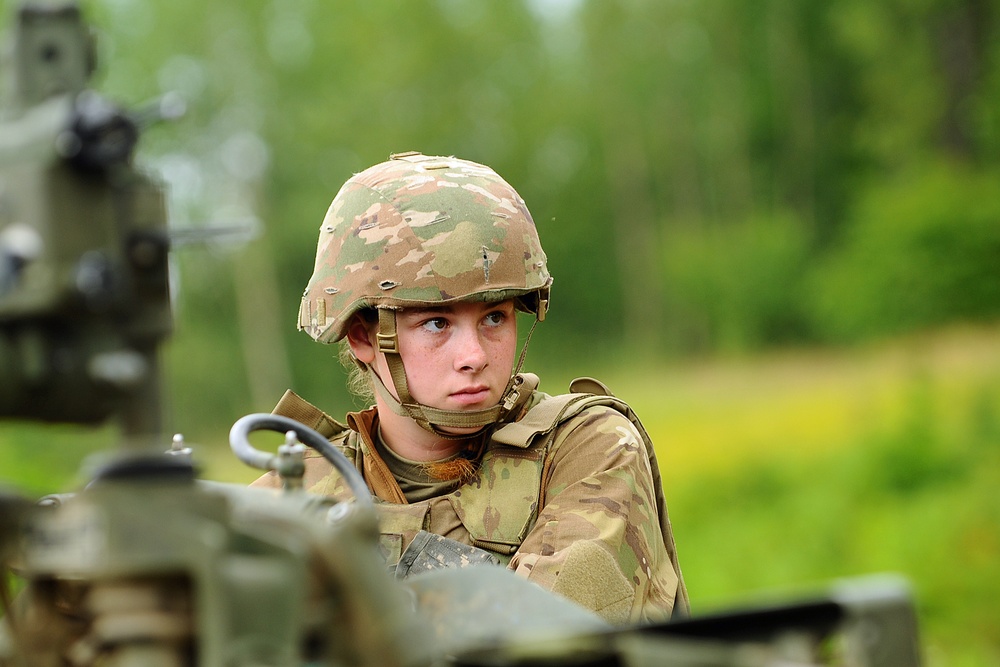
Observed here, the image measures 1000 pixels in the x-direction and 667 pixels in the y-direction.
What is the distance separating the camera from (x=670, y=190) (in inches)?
1148

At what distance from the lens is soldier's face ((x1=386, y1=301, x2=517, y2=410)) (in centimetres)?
390

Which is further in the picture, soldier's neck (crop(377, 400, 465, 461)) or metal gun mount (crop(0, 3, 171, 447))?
soldier's neck (crop(377, 400, 465, 461))

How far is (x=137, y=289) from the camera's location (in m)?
2.15

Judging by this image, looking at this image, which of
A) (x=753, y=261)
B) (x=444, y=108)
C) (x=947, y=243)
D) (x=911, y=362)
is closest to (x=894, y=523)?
(x=911, y=362)

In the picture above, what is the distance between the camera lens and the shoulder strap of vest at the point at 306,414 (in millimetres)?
4281

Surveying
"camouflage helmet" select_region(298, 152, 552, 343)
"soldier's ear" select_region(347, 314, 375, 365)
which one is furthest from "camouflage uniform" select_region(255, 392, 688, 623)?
"camouflage helmet" select_region(298, 152, 552, 343)

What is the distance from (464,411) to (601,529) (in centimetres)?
60

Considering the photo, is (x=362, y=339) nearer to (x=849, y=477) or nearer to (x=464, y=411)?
(x=464, y=411)

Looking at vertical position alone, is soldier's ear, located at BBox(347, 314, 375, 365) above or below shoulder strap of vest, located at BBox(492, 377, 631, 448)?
above

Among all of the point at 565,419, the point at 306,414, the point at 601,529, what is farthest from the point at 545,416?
the point at 306,414

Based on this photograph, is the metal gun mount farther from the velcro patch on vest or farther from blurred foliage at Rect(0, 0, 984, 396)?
blurred foliage at Rect(0, 0, 984, 396)

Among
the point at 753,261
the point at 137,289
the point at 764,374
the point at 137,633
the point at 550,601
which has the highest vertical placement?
the point at 137,289

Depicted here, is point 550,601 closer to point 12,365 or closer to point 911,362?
point 12,365

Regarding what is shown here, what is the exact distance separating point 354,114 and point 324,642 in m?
23.4
